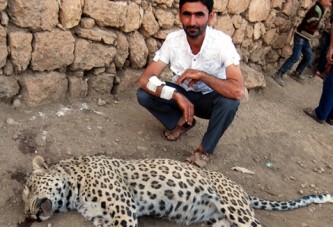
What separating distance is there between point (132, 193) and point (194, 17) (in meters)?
1.73

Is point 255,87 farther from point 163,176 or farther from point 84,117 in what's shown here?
point 163,176

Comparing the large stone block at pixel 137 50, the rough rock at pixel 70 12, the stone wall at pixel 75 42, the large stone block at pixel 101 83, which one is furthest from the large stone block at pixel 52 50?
the large stone block at pixel 137 50

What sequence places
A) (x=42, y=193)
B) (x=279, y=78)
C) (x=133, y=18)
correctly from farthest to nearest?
(x=279, y=78), (x=133, y=18), (x=42, y=193)

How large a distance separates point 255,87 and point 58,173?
4018 mm

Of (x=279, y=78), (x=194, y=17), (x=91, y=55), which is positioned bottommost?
(x=279, y=78)

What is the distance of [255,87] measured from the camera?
A: 6.58 m

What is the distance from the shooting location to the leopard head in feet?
10.5

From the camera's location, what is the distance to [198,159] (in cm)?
434

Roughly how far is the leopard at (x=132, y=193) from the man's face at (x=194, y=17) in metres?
1.28

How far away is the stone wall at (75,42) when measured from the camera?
409 centimetres

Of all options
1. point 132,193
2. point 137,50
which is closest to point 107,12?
point 137,50

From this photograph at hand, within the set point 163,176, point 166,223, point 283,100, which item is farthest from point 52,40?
point 283,100

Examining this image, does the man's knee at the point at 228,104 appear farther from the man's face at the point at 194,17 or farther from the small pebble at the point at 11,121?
the small pebble at the point at 11,121

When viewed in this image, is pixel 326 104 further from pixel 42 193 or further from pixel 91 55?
pixel 42 193
